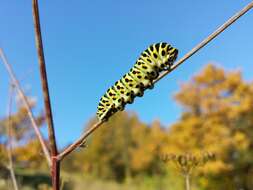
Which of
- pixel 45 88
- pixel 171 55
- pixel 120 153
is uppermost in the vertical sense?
pixel 120 153

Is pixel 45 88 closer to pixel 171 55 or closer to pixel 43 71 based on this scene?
pixel 43 71

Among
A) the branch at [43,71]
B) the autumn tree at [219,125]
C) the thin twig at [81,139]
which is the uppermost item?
the autumn tree at [219,125]

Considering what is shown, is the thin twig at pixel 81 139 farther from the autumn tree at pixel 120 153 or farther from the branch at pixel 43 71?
the autumn tree at pixel 120 153

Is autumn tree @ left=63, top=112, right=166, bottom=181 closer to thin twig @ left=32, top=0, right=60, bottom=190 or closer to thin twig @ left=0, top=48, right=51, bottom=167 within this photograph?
thin twig @ left=0, top=48, right=51, bottom=167

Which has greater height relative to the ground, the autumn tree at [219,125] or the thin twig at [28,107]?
the autumn tree at [219,125]

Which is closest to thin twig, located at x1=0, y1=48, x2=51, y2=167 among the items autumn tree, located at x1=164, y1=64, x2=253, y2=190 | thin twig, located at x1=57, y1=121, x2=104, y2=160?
thin twig, located at x1=57, y1=121, x2=104, y2=160

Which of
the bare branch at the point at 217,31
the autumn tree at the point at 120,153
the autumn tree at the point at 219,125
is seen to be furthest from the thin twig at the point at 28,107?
the autumn tree at the point at 120,153

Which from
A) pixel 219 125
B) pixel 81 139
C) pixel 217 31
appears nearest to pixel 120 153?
pixel 219 125

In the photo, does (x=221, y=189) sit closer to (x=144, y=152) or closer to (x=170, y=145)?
(x=170, y=145)
